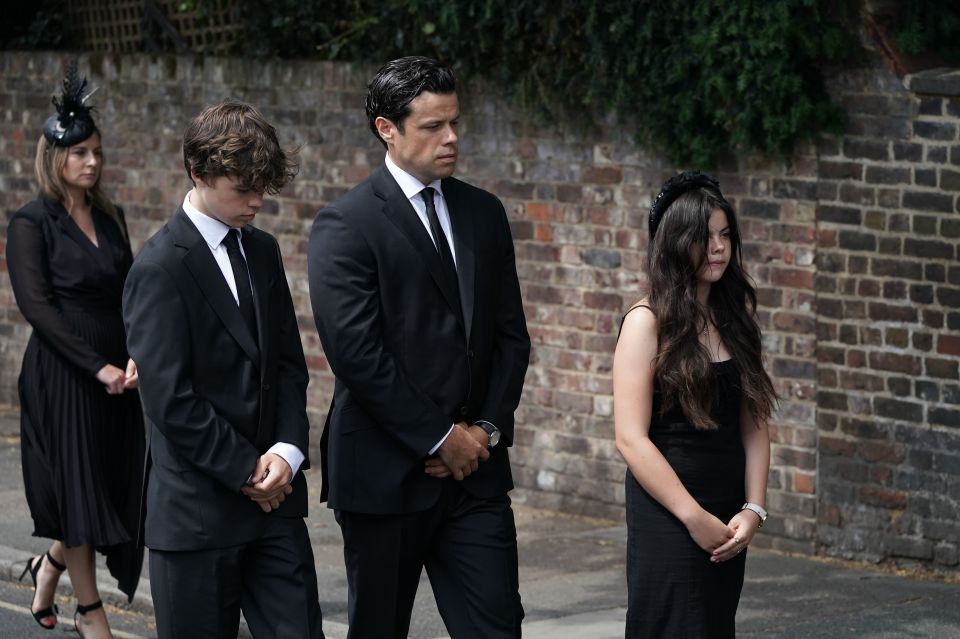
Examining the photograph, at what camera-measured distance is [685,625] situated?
4887 millimetres

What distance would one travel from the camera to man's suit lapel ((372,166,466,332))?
205 inches

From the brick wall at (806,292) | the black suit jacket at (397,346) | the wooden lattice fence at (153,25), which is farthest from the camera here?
the wooden lattice fence at (153,25)

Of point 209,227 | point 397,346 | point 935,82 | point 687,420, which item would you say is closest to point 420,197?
point 397,346

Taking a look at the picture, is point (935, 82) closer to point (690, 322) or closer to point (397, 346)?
point (690, 322)

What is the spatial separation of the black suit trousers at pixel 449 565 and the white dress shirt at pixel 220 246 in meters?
0.38

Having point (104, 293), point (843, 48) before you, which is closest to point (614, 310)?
point (843, 48)

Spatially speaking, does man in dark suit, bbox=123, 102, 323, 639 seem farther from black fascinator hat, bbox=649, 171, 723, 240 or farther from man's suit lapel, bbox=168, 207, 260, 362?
black fascinator hat, bbox=649, 171, 723, 240

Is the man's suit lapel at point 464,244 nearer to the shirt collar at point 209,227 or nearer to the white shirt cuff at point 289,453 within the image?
the white shirt cuff at point 289,453

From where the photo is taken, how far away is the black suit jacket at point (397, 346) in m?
5.11

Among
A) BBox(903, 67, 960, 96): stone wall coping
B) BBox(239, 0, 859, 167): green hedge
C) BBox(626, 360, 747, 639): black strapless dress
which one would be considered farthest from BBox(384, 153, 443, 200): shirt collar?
BBox(903, 67, 960, 96): stone wall coping

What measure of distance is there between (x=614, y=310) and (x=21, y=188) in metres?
5.33

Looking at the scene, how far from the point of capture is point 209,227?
498 centimetres

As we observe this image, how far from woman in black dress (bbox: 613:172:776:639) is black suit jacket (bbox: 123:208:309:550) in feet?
3.28

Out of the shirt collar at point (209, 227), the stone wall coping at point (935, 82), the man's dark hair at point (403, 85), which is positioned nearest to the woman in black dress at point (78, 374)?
the shirt collar at point (209, 227)
